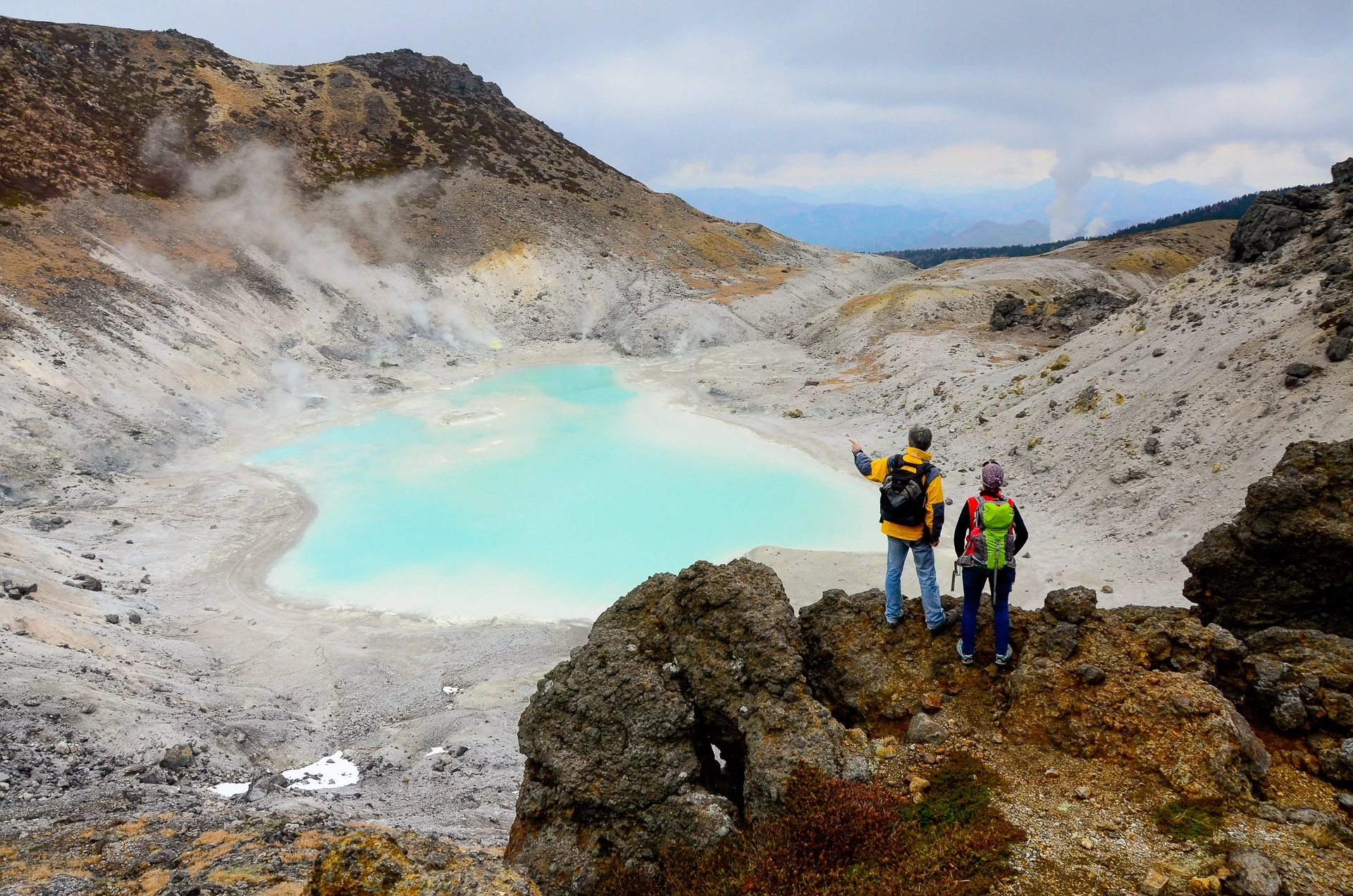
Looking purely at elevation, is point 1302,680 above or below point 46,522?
above

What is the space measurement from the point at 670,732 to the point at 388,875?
2825mm

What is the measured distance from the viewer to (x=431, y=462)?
30.7 meters

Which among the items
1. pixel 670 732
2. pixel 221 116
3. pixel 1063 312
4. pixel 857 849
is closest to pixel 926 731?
pixel 857 849

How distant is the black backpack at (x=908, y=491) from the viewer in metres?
8.48

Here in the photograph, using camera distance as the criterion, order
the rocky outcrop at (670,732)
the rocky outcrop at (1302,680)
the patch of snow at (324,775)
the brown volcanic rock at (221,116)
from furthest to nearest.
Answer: the brown volcanic rock at (221,116)
the patch of snow at (324,775)
the rocky outcrop at (670,732)
the rocky outcrop at (1302,680)

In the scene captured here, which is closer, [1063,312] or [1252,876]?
[1252,876]

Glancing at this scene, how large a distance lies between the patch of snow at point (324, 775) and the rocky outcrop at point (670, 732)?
21.1 feet

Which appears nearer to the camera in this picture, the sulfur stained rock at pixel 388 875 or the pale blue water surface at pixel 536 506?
the sulfur stained rock at pixel 388 875

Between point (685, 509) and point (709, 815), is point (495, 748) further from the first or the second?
point (685, 509)

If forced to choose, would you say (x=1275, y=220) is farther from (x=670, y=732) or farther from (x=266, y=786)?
(x=266, y=786)

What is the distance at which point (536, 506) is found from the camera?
26.7 meters

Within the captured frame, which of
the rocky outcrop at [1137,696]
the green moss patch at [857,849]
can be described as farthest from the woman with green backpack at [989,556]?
the green moss patch at [857,849]

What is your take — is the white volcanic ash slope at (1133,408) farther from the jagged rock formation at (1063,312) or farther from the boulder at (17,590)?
the boulder at (17,590)

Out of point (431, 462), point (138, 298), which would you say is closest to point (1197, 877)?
point (431, 462)
